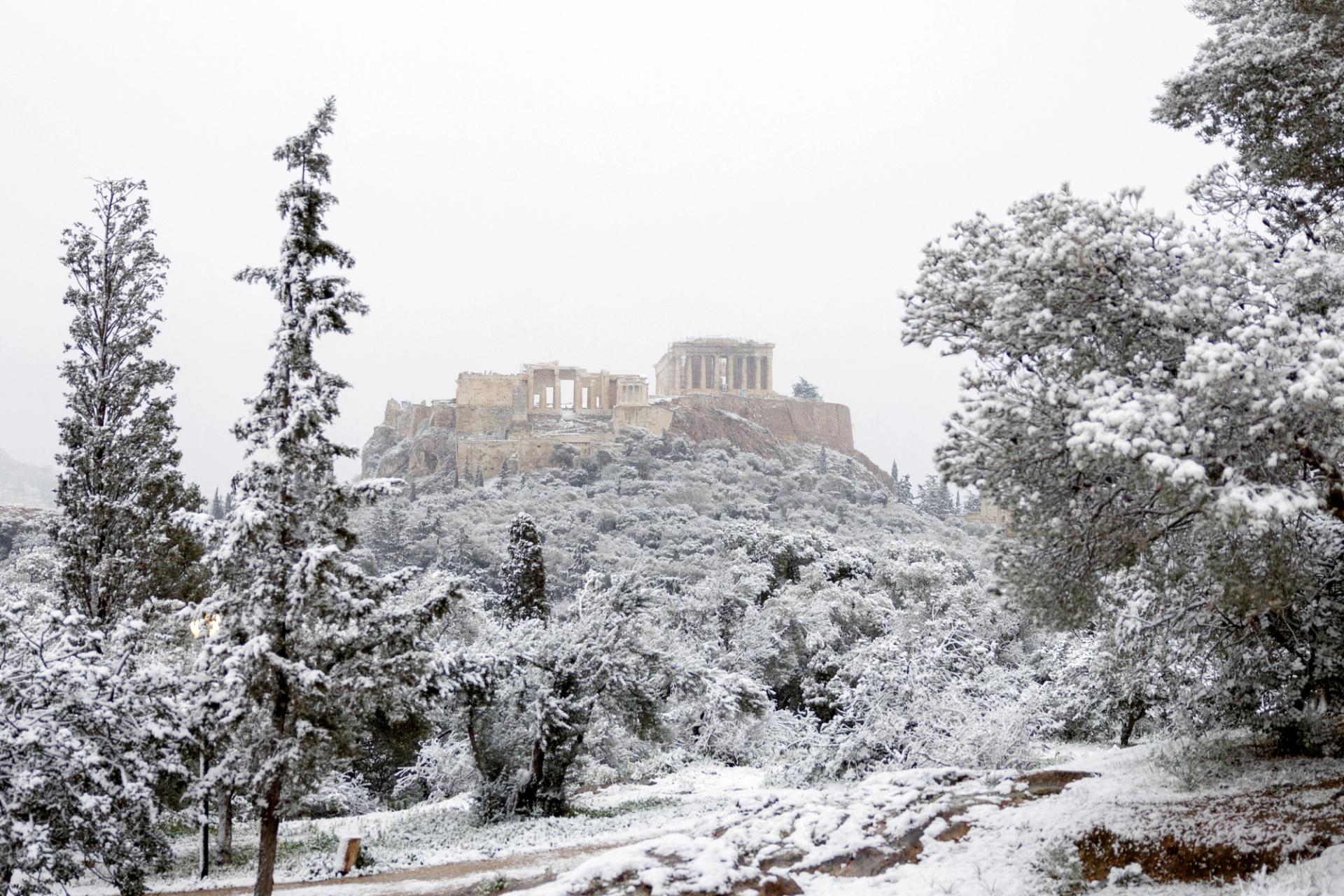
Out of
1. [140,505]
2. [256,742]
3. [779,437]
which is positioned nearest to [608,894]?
[256,742]

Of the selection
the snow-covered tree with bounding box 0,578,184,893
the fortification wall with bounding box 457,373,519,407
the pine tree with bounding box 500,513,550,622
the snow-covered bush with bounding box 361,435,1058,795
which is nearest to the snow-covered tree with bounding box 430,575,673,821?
the snow-covered bush with bounding box 361,435,1058,795

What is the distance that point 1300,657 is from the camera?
8.11 meters

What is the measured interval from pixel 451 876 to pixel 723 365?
105292 mm

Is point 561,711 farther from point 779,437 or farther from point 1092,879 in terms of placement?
point 779,437

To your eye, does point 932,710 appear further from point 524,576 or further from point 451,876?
point 524,576

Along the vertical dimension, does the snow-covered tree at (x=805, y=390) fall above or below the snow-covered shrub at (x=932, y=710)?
above

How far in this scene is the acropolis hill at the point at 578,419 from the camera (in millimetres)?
Answer: 87125

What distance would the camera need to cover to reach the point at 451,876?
10781 millimetres

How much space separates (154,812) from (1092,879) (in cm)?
846

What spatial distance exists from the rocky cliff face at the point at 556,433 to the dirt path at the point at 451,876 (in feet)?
239

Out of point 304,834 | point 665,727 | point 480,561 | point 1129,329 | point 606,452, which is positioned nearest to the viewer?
point 1129,329

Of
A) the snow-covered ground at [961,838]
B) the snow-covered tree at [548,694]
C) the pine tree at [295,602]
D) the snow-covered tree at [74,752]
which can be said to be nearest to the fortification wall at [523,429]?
the snow-covered tree at [548,694]

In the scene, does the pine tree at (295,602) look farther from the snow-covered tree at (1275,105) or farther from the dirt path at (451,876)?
the snow-covered tree at (1275,105)

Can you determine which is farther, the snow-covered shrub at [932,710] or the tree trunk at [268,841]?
the snow-covered shrub at [932,710]
